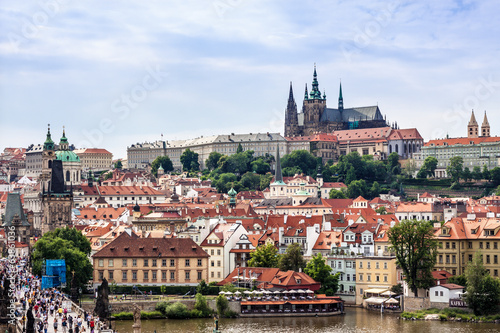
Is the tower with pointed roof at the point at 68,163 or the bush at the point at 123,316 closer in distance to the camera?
the bush at the point at 123,316

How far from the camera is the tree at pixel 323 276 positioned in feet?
221

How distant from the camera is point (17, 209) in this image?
117500mm

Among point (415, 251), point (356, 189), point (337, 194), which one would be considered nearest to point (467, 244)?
point (415, 251)

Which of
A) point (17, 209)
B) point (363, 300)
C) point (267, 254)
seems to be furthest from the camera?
point (17, 209)

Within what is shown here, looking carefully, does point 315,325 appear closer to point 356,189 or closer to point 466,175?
point 356,189

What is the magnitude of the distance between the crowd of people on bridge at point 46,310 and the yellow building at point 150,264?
6371 mm

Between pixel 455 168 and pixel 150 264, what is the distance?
132377mm

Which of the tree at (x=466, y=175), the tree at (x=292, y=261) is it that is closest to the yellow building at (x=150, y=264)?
the tree at (x=292, y=261)

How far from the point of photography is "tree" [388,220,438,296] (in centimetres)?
6241

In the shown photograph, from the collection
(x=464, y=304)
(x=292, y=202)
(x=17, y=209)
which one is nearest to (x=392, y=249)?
(x=464, y=304)

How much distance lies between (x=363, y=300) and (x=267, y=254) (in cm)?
872

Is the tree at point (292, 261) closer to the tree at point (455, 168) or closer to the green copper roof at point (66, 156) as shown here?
the green copper roof at point (66, 156)

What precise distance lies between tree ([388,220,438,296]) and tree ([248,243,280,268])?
10317 mm

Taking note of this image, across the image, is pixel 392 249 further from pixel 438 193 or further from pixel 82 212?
pixel 438 193
